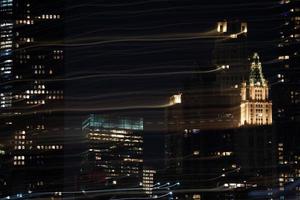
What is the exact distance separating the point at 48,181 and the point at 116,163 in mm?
5503

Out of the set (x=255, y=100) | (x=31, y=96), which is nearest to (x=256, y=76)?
(x=255, y=100)

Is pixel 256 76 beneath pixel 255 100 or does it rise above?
above

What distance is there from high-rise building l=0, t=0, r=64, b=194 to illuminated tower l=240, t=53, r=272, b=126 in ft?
31.0

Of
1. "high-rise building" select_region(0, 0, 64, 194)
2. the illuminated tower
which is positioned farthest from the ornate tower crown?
"high-rise building" select_region(0, 0, 64, 194)

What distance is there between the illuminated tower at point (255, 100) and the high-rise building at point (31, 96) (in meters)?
9.44

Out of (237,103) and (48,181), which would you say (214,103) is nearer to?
(237,103)

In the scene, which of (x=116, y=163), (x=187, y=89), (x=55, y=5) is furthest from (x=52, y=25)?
(x=116, y=163)

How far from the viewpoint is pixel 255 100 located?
104 feet

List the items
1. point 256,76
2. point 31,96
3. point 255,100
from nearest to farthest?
point 31,96 → point 256,76 → point 255,100

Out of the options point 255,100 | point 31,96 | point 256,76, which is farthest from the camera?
point 255,100

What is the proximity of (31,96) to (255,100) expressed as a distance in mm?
13564

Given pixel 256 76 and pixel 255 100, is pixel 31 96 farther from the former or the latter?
pixel 255 100

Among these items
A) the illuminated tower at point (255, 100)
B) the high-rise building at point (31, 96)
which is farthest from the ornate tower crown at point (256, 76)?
the high-rise building at point (31, 96)

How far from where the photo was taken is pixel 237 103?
99.0 feet
